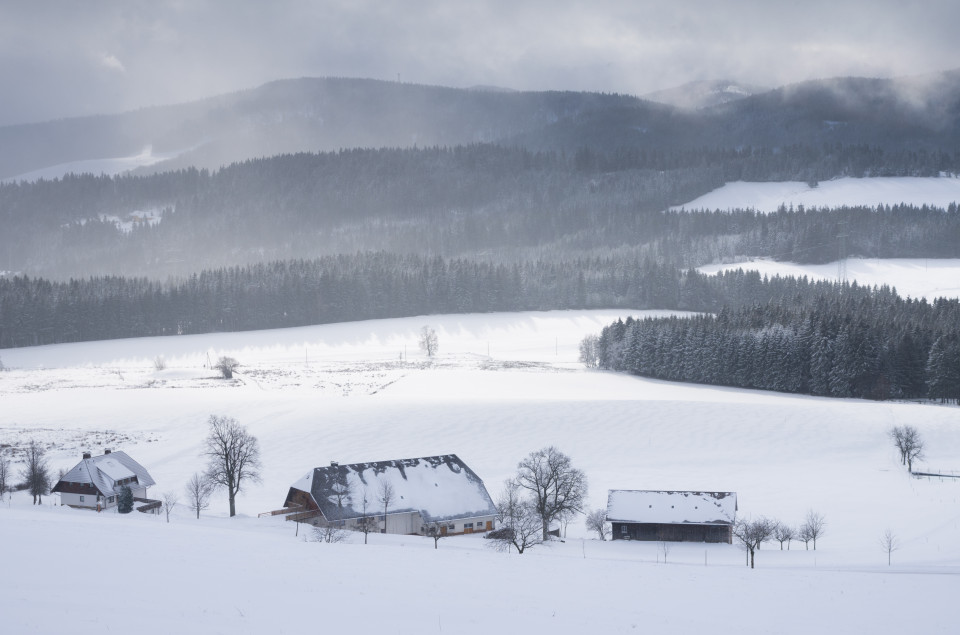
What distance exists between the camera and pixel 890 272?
569 feet

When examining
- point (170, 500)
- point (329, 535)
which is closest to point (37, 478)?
point (170, 500)

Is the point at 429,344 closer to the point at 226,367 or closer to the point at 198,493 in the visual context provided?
the point at 226,367

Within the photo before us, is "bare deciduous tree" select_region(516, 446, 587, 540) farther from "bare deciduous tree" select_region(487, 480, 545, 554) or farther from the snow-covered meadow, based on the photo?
the snow-covered meadow

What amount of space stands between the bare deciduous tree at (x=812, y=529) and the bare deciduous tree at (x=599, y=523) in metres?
10.7

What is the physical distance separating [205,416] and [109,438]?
30.9ft

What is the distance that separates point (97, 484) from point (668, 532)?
1347 inches

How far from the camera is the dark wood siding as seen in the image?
141 feet

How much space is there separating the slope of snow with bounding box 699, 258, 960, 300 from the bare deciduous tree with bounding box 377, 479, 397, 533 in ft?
462

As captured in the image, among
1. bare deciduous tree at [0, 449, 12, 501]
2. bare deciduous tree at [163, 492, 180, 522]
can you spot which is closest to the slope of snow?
bare deciduous tree at [163, 492, 180, 522]

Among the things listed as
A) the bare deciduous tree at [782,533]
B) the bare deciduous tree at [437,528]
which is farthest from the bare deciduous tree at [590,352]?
the bare deciduous tree at [437,528]

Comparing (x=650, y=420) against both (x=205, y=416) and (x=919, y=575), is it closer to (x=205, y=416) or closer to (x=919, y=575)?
(x=919, y=575)

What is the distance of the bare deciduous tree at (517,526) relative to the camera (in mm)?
36469

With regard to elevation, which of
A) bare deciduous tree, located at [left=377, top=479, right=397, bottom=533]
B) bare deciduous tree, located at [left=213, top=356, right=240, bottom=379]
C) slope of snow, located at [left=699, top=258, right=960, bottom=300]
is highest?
slope of snow, located at [left=699, top=258, right=960, bottom=300]

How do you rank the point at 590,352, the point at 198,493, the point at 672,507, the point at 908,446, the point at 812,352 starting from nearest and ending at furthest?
the point at 198,493, the point at 672,507, the point at 908,446, the point at 812,352, the point at 590,352
